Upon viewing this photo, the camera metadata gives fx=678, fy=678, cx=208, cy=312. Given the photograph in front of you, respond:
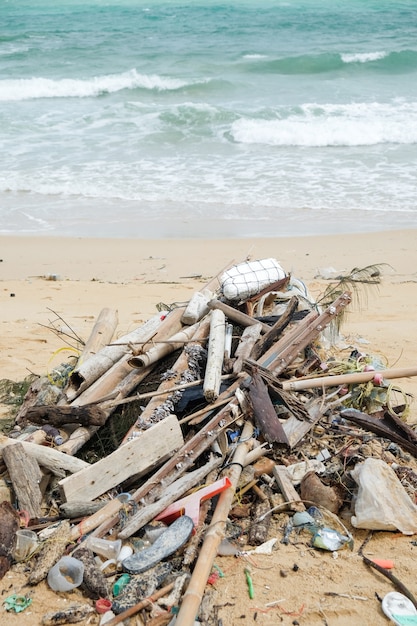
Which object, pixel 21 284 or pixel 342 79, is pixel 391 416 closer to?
pixel 21 284

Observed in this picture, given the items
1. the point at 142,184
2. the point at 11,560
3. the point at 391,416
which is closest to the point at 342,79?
the point at 142,184

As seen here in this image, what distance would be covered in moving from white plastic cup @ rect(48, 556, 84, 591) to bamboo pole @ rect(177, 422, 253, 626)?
0.68 meters

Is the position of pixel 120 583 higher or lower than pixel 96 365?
lower

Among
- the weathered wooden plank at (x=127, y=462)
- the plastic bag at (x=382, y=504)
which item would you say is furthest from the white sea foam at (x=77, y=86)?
the plastic bag at (x=382, y=504)

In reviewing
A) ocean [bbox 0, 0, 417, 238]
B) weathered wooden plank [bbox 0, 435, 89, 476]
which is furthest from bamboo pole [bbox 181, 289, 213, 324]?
ocean [bbox 0, 0, 417, 238]

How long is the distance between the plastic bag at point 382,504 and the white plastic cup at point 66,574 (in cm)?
173

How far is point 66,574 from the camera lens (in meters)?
3.89

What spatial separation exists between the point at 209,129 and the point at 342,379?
1520 cm

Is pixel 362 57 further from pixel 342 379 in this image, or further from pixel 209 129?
pixel 342 379

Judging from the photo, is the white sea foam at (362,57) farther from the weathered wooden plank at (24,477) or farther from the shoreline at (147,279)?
the weathered wooden plank at (24,477)

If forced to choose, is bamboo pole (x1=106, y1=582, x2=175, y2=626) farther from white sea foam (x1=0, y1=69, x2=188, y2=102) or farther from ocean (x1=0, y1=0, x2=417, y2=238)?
white sea foam (x1=0, y1=69, x2=188, y2=102)

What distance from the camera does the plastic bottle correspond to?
3787 millimetres

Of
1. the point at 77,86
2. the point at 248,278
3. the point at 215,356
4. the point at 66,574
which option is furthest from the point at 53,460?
the point at 77,86

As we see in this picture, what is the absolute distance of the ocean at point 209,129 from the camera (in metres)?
13.5
